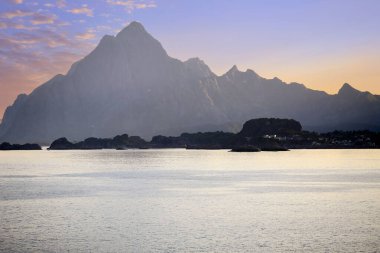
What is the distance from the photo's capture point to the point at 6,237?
3769cm

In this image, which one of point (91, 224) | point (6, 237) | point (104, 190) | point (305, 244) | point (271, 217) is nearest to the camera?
point (305, 244)

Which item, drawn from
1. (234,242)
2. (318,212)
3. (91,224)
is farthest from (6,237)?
(318,212)

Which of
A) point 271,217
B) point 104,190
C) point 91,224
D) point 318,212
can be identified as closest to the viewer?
point 91,224

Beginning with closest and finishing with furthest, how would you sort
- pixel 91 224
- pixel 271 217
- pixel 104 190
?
1. pixel 91 224
2. pixel 271 217
3. pixel 104 190

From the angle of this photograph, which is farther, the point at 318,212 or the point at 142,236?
the point at 318,212

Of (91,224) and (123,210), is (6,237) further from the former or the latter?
(123,210)

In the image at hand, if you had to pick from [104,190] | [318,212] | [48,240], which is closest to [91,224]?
[48,240]

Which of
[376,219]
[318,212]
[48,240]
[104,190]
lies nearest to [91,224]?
[48,240]

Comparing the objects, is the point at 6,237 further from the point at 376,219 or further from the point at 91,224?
the point at 376,219

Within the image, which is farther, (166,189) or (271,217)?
(166,189)

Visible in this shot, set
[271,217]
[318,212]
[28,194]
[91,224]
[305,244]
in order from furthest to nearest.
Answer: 1. [28,194]
2. [318,212]
3. [271,217]
4. [91,224]
5. [305,244]

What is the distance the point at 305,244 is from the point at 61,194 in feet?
144

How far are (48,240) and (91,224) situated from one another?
7166 mm

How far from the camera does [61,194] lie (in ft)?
228
